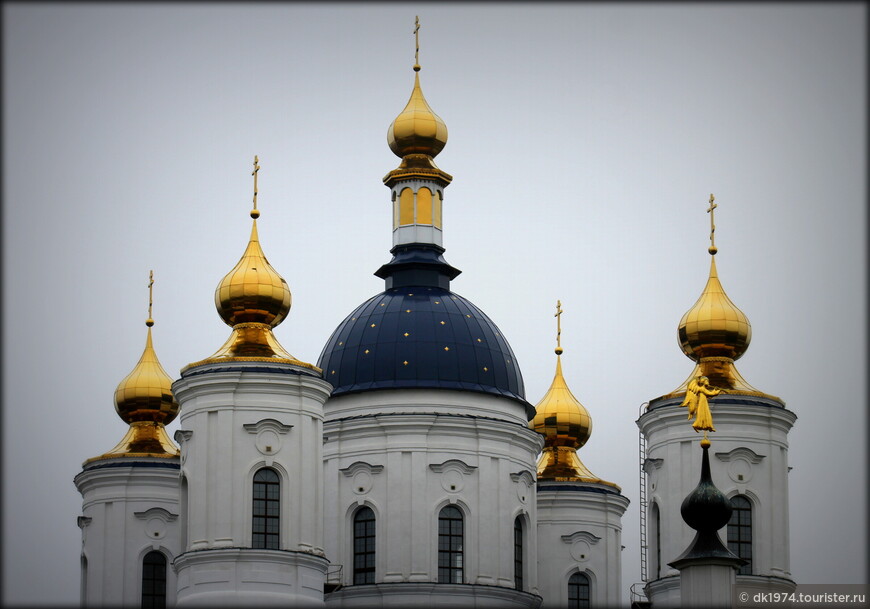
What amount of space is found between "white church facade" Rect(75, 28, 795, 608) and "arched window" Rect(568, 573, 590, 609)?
5 cm

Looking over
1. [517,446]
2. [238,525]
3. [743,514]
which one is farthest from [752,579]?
[238,525]

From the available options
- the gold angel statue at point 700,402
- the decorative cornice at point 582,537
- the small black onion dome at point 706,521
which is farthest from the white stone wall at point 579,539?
the small black onion dome at point 706,521

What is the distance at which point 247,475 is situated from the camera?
5238cm

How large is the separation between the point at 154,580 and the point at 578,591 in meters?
10.5

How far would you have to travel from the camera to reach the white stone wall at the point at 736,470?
57.4m

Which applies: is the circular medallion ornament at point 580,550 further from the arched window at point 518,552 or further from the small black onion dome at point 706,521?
the small black onion dome at point 706,521

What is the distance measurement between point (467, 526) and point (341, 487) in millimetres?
3073

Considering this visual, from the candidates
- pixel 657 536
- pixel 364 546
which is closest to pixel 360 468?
pixel 364 546

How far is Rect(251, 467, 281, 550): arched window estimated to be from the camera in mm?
52188

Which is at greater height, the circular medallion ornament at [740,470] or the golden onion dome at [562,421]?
the golden onion dome at [562,421]

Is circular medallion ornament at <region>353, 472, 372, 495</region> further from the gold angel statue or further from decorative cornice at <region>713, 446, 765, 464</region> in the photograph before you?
decorative cornice at <region>713, 446, 765, 464</region>

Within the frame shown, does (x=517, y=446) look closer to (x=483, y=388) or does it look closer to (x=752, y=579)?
(x=483, y=388)

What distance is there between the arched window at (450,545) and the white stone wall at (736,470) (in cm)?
480

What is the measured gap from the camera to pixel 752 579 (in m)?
56.5
